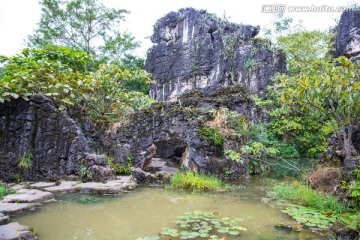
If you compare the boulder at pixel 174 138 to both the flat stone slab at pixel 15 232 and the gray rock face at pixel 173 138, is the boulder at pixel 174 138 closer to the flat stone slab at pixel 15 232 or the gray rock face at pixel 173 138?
the gray rock face at pixel 173 138

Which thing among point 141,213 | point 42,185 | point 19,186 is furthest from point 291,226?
point 19,186

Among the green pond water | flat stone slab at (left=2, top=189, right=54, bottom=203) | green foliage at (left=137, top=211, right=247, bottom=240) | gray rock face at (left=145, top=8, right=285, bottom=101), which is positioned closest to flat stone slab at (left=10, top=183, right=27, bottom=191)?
flat stone slab at (left=2, top=189, right=54, bottom=203)

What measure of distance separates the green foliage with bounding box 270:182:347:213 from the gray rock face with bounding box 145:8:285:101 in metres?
16.0

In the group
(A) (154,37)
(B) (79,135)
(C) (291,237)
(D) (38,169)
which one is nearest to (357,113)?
(C) (291,237)

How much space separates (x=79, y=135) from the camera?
774 cm

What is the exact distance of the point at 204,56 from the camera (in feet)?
81.2

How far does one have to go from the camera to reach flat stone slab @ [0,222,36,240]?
3.41m

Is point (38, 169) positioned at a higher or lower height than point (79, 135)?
lower

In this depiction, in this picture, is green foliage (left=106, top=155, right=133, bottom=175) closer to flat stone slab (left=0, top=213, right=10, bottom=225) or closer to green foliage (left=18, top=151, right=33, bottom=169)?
green foliage (left=18, top=151, right=33, bottom=169)

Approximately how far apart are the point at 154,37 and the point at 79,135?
22.2 meters

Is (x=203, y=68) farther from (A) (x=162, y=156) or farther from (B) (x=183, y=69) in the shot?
(A) (x=162, y=156)

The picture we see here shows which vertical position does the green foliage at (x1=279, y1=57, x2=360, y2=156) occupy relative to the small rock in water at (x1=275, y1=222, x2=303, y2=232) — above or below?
above

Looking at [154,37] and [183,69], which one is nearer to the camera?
[183,69]

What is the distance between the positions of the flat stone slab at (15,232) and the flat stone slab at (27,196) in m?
1.44
